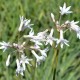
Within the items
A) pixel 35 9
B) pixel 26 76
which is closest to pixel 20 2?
pixel 35 9

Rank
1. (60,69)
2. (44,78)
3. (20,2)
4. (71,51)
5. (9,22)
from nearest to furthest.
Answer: (44,78)
(60,69)
(71,51)
(9,22)
(20,2)

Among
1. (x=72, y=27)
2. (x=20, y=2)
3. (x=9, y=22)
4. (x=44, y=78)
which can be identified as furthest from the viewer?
(x=20, y=2)

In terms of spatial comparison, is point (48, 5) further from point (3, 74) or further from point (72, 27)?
point (72, 27)

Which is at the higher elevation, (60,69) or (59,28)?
(60,69)

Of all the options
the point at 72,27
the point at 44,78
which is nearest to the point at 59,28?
the point at 72,27

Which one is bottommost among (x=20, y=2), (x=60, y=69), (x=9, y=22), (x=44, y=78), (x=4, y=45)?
(x=4, y=45)

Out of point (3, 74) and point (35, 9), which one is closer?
point (3, 74)

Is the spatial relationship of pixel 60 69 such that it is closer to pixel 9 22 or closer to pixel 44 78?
pixel 44 78
